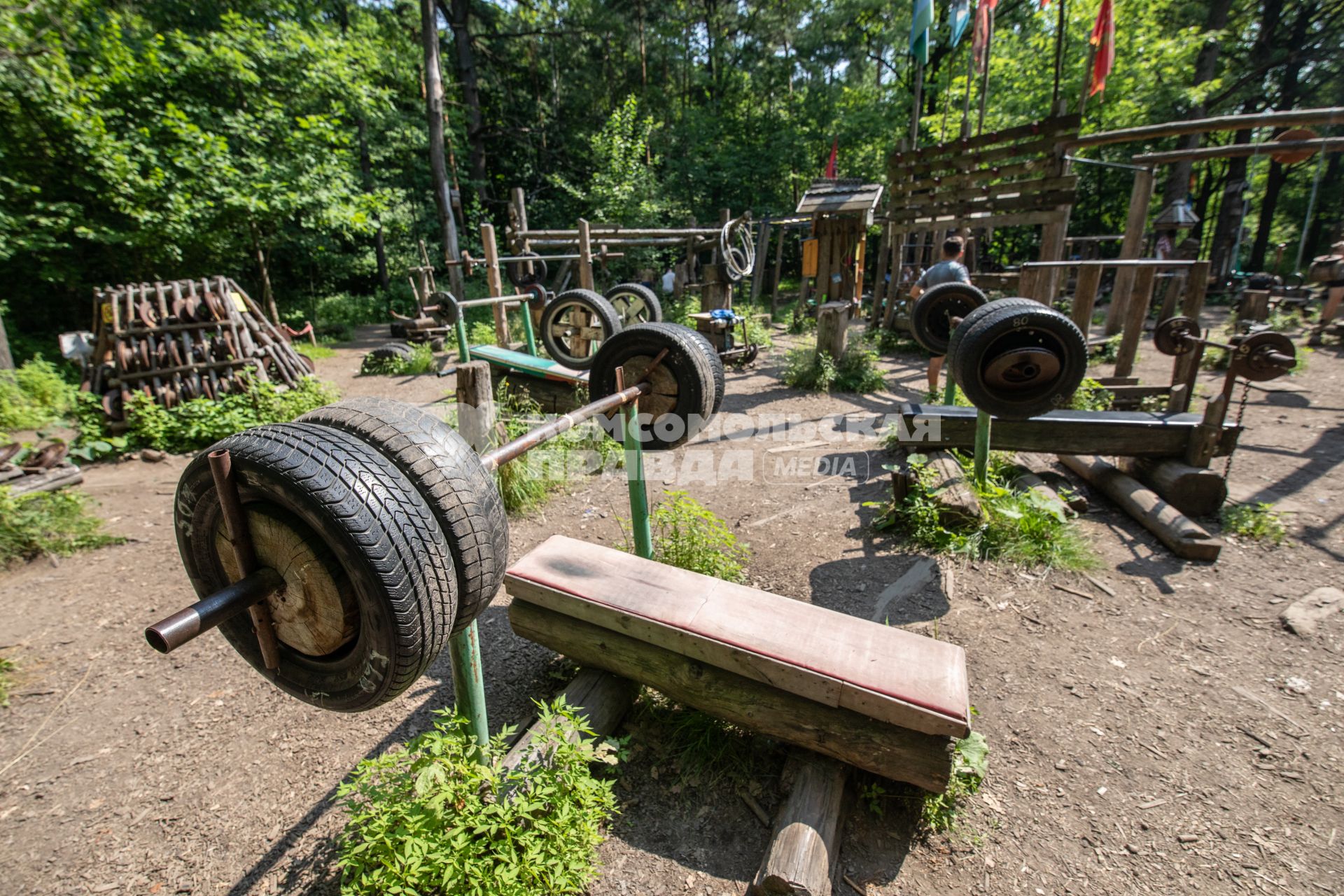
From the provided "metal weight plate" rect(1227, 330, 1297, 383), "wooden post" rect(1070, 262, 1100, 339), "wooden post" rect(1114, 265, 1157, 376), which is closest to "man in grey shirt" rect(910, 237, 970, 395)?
"wooden post" rect(1070, 262, 1100, 339)

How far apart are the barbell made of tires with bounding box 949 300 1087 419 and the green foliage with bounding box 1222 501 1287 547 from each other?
2.14m

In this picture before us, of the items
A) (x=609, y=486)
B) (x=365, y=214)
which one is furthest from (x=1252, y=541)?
(x=365, y=214)

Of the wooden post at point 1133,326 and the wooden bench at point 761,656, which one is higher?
the wooden post at point 1133,326

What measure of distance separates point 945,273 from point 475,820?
712cm

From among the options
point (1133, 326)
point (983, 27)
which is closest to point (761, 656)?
point (1133, 326)

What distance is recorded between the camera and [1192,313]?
6352 mm

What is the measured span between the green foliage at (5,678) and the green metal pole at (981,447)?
613 centimetres

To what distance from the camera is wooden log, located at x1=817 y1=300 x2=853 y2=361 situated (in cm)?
838

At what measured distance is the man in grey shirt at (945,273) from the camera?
680cm

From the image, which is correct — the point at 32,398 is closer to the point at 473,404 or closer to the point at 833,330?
the point at 473,404

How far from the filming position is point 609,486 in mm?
5641

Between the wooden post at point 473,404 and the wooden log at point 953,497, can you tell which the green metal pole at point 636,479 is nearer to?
the wooden post at point 473,404

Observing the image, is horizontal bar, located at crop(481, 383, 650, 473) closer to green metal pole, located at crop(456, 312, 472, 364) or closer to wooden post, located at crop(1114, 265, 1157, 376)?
green metal pole, located at crop(456, 312, 472, 364)

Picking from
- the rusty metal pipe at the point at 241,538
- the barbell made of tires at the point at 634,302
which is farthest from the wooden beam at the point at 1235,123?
the rusty metal pipe at the point at 241,538
